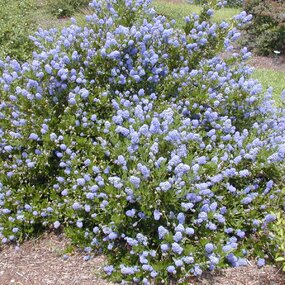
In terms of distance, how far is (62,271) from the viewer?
3582mm

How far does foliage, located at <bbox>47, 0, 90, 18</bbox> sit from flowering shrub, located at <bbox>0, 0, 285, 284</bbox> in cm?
813

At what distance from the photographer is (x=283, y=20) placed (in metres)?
10.1

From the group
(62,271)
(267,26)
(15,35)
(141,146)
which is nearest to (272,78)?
(267,26)

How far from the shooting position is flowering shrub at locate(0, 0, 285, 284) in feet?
10.8

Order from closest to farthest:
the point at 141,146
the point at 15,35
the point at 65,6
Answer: the point at 141,146 < the point at 15,35 < the point at 65,6

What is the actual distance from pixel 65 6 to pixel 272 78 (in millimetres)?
6447

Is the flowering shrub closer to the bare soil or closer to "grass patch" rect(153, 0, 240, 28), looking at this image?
the bare soil

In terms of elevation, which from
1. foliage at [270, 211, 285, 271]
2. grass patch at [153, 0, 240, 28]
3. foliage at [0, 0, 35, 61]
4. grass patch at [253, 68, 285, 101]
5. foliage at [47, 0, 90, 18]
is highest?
foliage at [270, 211, 285, 271]

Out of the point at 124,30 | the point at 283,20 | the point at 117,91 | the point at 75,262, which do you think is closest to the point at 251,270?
the point at 75,262

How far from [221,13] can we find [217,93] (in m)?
10.5

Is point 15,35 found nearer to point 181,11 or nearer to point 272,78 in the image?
point 272,78

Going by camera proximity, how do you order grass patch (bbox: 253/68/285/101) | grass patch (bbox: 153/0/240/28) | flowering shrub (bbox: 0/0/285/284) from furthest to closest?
grass patch (bbox: 153/0/240/28), grass patch (bbox: 253/68/285/101), flowering shrub (bbox: 0/0/285/284)

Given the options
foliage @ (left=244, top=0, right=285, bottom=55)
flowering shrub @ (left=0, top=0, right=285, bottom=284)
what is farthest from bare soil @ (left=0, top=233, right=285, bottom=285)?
foliage @ (left=244, top=0, right=285, bottom=55)

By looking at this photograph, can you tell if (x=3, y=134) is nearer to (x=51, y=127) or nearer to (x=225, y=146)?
(x=51, y=127)
